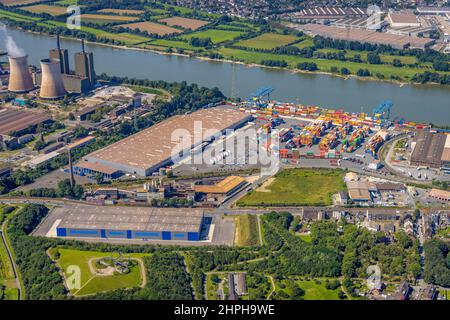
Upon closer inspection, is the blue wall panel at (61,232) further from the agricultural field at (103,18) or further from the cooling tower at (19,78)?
the agricultural field at (103,18)

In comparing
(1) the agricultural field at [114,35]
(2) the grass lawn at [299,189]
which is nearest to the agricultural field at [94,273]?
(2) the grass lawn at [299,189]

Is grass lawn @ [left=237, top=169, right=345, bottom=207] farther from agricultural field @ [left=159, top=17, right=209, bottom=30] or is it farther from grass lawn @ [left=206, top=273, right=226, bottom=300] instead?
agricultural field @ [left=159, top=17, right=209, bottom=30]

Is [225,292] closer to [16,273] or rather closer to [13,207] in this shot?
Answer: [16,273]

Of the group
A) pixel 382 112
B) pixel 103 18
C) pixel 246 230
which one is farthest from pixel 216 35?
pixel 246 230

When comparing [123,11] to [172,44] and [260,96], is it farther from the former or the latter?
[260,96]

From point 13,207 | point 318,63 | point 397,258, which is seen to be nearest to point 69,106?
point 13,207

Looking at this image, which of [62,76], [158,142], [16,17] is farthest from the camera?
[16,17]

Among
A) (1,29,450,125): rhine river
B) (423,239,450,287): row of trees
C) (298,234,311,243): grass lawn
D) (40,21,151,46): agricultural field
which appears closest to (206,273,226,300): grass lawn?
(298,234,311,243): grass lawn
